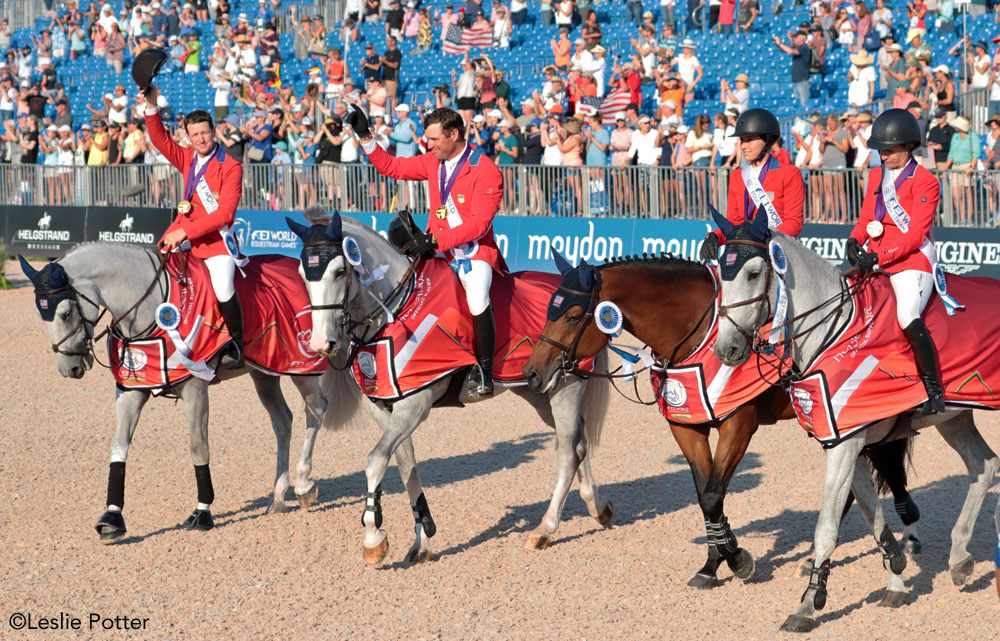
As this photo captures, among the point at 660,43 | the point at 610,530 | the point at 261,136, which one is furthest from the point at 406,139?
the point at 610,530

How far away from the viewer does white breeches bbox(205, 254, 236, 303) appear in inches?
Answer: 323

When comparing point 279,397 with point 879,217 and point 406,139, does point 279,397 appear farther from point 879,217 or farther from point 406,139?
point 406,139

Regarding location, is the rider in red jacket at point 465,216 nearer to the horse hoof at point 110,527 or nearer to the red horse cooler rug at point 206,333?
the red horse cooler rug at point 206,333

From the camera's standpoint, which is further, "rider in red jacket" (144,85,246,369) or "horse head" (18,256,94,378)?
"rider in red jacket" (144,85,246,369)

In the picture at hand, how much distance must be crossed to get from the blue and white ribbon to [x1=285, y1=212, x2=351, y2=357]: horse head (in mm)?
3299

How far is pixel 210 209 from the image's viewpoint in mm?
8344

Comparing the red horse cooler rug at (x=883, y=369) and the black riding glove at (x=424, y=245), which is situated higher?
the black riding glove at (x=424, y=245)

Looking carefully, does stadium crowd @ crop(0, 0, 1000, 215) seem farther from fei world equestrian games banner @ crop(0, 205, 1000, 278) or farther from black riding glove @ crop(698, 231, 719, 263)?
black riding glove @ crop(698, 231, 719, 263)

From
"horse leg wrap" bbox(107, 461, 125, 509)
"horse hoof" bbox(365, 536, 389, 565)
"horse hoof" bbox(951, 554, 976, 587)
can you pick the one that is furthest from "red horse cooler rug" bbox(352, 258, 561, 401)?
"horse hoof" bbox(951, 554, 976, 587)

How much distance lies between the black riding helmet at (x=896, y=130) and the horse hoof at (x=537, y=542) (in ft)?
10.4

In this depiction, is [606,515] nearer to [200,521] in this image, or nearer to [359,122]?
[200,521]

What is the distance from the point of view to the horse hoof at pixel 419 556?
748cm

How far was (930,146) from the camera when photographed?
50.9 ft

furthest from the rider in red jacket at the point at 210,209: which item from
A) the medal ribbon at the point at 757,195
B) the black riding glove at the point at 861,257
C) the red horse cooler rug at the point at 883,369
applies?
the black riding glove at the point at 861,257
